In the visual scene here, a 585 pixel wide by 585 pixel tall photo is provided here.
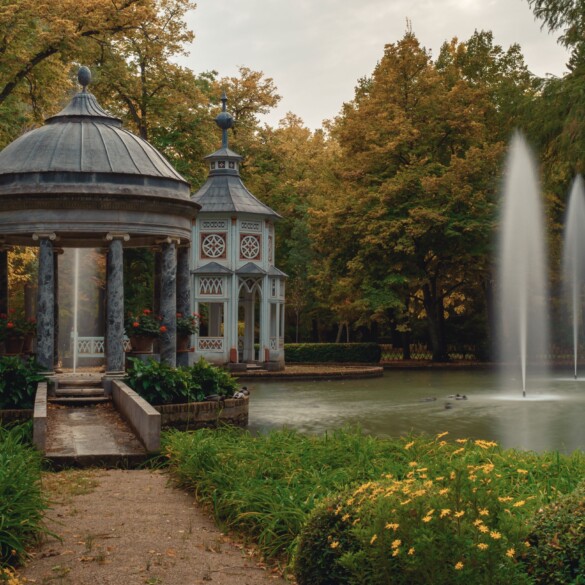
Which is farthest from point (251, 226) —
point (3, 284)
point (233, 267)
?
point (3, 284)

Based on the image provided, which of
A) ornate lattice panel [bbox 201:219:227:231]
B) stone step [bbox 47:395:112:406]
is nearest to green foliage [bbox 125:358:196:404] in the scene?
stone step [bbox 47:395:112:406]

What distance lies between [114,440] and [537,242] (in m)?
29.4

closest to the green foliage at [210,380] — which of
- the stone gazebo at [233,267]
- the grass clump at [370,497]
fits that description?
the grass clump at [370,497]

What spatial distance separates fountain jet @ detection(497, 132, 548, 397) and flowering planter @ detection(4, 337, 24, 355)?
17177 millimetres

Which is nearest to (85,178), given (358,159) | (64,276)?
(64,276)

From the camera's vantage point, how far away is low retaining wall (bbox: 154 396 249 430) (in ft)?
52.5

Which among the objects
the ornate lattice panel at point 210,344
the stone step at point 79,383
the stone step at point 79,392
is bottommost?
the stone step at point 79,392

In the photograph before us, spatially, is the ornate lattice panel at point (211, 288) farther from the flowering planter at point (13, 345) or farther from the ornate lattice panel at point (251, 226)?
the flowering planter at point (13, 345)

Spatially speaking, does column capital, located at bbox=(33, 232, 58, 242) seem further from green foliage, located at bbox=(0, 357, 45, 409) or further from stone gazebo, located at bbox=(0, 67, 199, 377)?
green foliage, located at bbox=(0, 357, 45, 409)

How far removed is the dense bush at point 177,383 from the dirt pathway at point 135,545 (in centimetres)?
607

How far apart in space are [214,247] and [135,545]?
2684cm

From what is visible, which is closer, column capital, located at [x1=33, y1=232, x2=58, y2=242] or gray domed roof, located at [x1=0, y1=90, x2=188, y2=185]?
column capital, located at [x1=33, y1=232, x2=58, y2=242]

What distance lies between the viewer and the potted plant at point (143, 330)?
64.3 feet

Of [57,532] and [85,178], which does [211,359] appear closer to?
[85,178]
